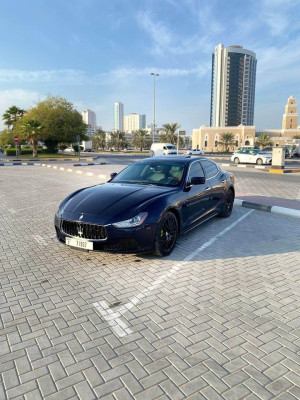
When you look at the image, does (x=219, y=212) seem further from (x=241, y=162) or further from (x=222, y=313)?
(x=241, y=162)

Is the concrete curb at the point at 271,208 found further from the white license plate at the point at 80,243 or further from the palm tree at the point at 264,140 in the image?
the palm tree at the point at 264,140

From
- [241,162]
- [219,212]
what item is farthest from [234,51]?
[219,212]

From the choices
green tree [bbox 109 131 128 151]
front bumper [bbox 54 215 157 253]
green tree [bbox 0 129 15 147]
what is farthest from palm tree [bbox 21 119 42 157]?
green tree [bbox 109 131 128 151]

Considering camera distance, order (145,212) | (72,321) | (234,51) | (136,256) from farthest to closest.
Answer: (234,51)
(136,256)
(145,212)
(72,321)

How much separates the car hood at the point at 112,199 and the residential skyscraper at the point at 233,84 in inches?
6335

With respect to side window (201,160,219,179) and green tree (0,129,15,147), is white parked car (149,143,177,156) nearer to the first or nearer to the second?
green tree (0,129,15,147)

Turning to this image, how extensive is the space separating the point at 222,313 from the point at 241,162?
85.6 ft

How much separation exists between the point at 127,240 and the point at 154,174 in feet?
6.17

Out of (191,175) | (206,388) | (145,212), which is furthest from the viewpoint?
(191,175)

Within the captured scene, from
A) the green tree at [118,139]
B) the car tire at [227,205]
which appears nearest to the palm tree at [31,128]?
the car tire at [227,205]

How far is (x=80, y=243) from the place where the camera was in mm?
4422

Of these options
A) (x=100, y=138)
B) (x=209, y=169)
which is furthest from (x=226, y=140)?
(x=209, y=169)

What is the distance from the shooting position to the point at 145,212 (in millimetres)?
4391

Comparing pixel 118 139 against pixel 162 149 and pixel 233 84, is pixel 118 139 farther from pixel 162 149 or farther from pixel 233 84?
pixel 233 84
